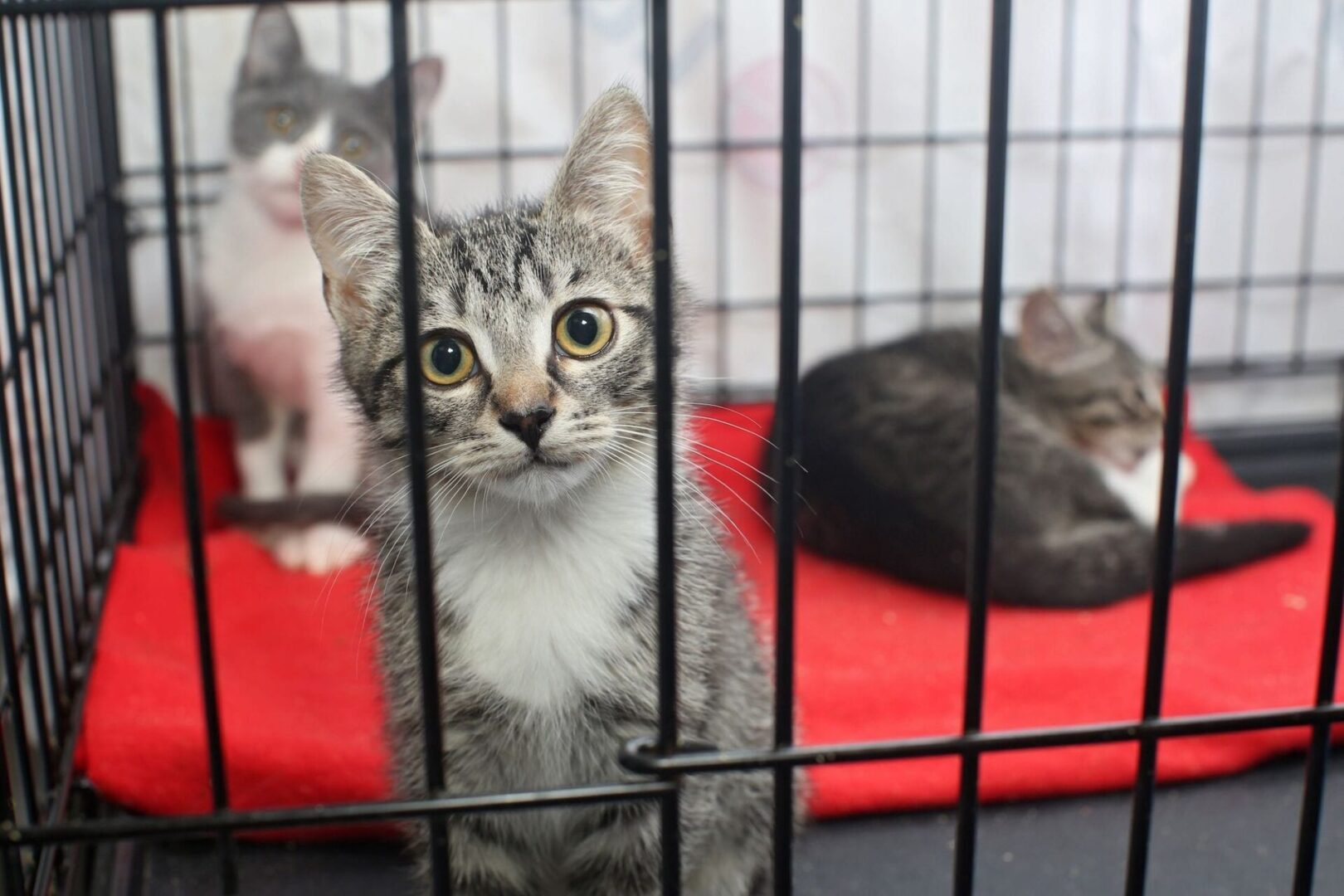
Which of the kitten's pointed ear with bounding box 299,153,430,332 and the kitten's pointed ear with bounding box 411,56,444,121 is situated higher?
the kitten's pointed ear with bounding box 411,56,444,121

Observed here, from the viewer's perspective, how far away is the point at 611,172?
3.67 feet

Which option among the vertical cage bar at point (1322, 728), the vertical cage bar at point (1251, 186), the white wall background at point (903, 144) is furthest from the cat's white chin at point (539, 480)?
the vertical cage bar at point (1251, 186)

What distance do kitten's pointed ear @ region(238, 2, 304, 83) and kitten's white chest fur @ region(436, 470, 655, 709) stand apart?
1338mm

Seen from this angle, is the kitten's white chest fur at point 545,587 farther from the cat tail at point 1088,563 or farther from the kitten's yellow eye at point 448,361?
the cat tail at point 1088,563

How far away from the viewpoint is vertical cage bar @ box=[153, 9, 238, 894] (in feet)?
2.70

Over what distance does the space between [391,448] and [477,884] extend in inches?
15.2

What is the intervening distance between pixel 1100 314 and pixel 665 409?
5.49 ft

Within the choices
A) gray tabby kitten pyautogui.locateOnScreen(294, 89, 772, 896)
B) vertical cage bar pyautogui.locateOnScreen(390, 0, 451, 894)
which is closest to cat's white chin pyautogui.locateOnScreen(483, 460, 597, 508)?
gray tabby kitten pyautogui.locateOnScreen(294, 89, 772, 896)

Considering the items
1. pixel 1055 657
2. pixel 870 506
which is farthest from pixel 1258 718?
pixel 870 506

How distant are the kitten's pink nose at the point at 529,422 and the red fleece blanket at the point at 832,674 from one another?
0.85ft

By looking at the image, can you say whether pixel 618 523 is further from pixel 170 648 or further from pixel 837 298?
pixel 837 298

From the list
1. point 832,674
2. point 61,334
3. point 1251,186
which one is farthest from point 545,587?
point 1251,186

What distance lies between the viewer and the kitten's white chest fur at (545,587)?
3.63 ft

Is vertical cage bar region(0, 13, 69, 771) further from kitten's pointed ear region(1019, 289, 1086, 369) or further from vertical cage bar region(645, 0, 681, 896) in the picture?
kitten's pointed ear region(1019, 289, 1086, 369)
